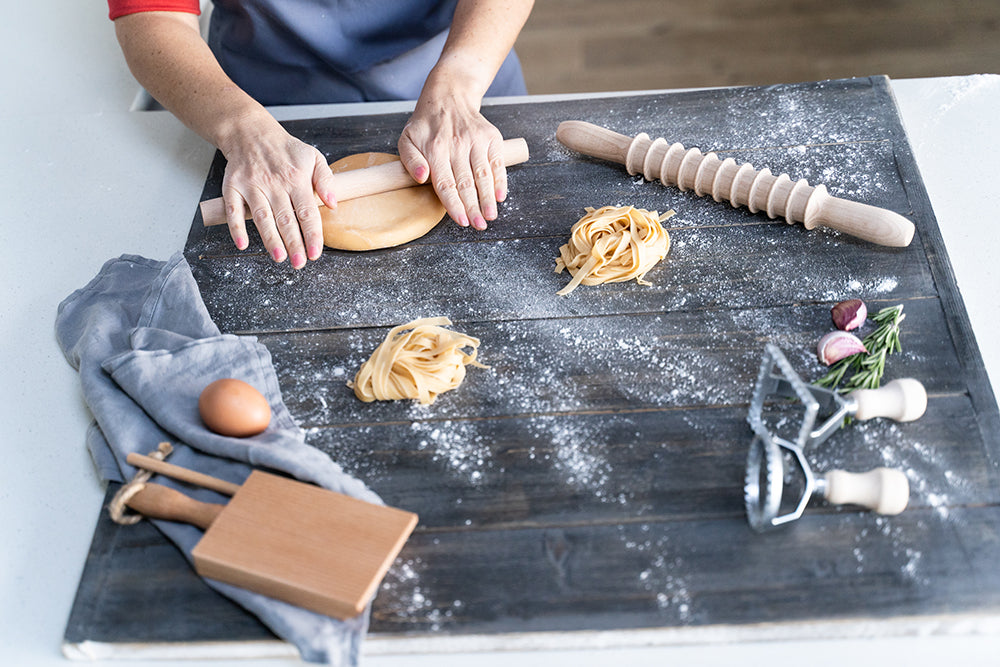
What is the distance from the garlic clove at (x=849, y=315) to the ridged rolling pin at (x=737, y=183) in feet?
0.51

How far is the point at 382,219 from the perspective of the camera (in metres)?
1.37

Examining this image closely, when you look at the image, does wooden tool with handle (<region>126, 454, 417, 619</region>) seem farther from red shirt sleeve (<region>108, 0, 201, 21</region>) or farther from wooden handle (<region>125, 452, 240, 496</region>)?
red shirt sleeve (<region>108, 0, 201, 21</region>)

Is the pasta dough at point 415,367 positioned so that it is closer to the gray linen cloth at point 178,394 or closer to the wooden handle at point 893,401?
the gray linen cloth at point 178,394

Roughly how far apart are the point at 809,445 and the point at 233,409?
696mm

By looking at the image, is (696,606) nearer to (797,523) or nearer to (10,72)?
Result: (797,523)

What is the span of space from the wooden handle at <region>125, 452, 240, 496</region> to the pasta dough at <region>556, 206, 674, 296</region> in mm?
539

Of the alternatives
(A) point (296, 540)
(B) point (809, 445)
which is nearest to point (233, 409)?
(A) point (296, 540)

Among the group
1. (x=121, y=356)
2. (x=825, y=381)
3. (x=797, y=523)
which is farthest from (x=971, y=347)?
(x=121, y=356)

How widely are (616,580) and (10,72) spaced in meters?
1.70

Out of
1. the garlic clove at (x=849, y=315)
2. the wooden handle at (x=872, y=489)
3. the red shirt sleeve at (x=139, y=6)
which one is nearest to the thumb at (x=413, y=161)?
the red shirt sleeve at (x=139, y=6)

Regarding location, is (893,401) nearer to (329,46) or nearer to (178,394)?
(178,394)

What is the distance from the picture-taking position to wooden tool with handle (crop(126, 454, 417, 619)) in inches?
35.6

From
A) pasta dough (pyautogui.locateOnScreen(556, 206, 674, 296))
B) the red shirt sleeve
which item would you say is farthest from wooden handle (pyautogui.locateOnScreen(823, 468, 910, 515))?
the red shirt sleeve

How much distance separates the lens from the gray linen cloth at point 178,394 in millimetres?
927
